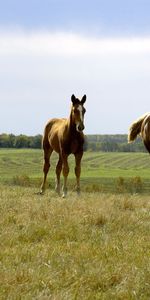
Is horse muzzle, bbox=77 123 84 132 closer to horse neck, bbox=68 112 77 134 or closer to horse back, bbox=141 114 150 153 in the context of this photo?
horse neck, bbox=68 112 77 134

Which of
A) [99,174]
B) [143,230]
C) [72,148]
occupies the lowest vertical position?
[99,174]

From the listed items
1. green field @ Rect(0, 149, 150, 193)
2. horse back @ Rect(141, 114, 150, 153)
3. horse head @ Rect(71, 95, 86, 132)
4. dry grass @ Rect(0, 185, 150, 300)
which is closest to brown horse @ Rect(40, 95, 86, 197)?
horse head @ Rect(71, 95, 86, 132)

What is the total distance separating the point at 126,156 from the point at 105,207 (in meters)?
151

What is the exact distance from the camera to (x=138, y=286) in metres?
5.39

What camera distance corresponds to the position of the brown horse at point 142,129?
13.3 metres

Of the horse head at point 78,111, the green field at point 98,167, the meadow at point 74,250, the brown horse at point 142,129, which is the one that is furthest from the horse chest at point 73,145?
the green field at point 98,167

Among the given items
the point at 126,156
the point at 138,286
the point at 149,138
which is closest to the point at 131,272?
the point at 138,286

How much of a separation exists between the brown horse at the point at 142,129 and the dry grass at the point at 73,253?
3102mm

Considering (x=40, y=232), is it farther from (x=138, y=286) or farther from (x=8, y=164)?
(x=8, y=164)

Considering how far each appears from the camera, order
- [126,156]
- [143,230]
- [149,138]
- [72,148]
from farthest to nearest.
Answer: [126,156]
[72,148]
[149,138]
[143,230]

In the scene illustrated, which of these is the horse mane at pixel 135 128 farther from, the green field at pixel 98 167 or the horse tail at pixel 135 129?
the green field at pixel 98 167

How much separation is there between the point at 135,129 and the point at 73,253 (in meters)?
7.81

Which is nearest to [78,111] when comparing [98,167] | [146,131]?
[146,131]

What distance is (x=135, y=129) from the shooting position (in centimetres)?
1414
